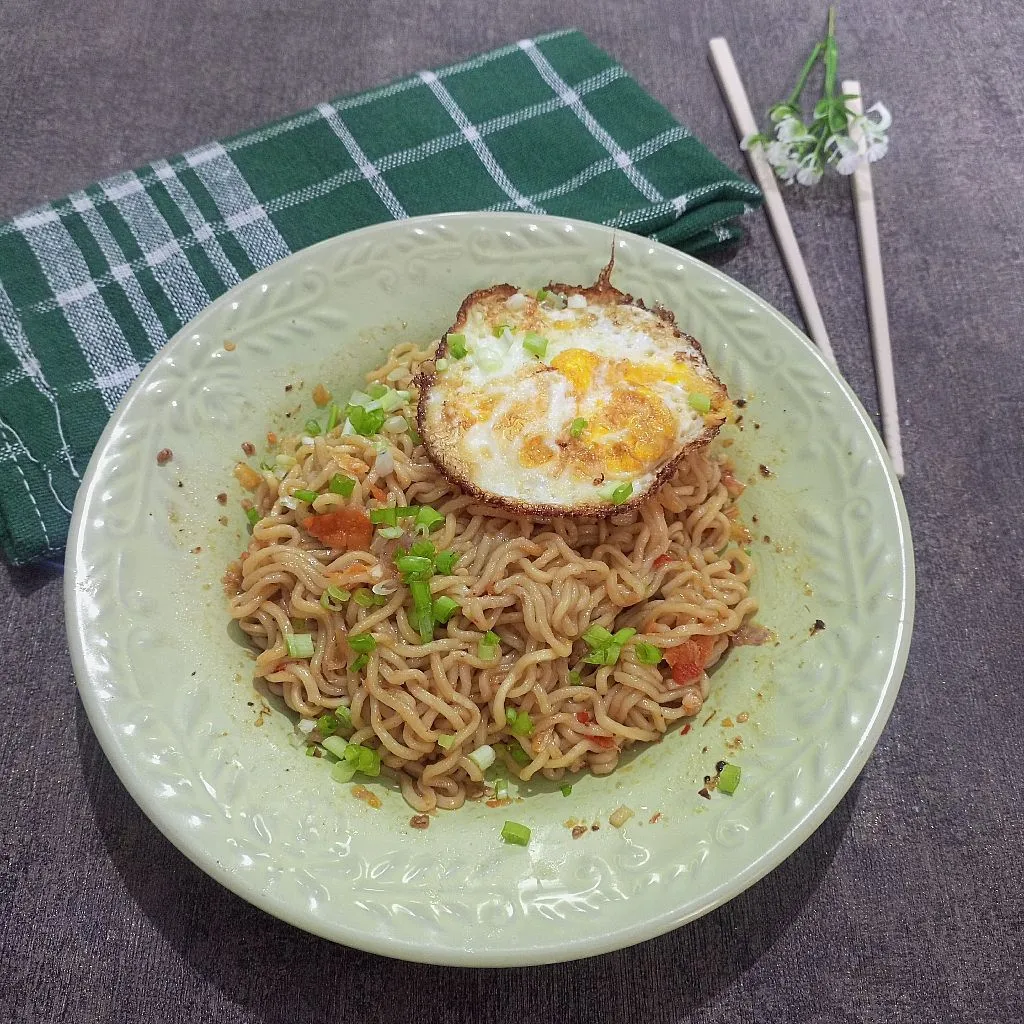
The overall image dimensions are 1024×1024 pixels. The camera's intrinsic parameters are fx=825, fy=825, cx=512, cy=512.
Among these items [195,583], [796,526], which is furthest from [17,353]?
Answer: [796,526]

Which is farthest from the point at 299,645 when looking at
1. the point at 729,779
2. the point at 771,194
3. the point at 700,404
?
the point at 771,194

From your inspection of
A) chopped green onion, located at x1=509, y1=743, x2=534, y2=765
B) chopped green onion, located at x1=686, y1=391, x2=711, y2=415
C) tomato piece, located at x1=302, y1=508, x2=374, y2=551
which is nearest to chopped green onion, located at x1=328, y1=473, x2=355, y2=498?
tomato piece, located at x1=302, y1=508, x2=374, y2=551

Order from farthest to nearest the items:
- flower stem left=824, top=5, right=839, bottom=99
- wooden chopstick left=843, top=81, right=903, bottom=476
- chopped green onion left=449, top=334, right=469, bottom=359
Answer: flower stem left=824, top=5, right=839, bottom=99
wooden chopstick left=843, top=81, right=903, bottom=476
chopped green onion left=449, top=334, right=469, bottom=359

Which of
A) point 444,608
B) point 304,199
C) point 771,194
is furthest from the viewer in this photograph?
point 771,194

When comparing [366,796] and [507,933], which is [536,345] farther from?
[507,933]

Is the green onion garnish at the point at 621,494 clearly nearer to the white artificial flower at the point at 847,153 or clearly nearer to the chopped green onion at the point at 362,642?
the chopped green onion at the point at 362,642

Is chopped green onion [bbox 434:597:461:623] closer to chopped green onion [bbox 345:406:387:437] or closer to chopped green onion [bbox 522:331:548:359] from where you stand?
chopped green onion [bbox 345:406:387:437]

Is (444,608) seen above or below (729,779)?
above
